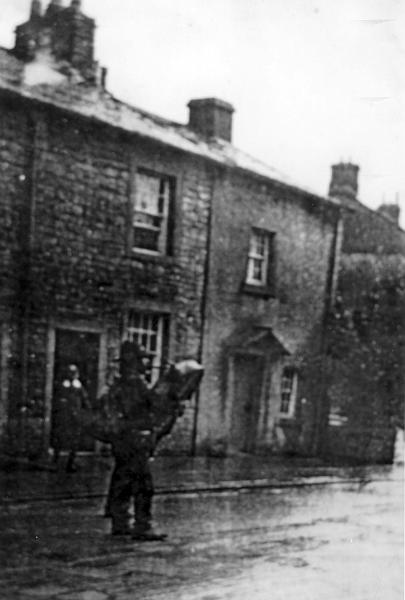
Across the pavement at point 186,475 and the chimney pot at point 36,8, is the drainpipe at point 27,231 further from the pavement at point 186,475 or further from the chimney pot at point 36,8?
the chimney pot at point 36,8

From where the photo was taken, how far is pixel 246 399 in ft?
47.1

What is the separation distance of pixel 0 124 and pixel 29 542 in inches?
252

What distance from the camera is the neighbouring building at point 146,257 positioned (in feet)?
37.6

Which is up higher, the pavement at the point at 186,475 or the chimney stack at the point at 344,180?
the chimney stack at the point at 344,180

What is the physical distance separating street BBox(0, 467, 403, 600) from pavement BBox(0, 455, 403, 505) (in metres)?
0.46

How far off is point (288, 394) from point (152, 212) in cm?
414

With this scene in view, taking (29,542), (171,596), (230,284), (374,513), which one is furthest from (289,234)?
(171,596)

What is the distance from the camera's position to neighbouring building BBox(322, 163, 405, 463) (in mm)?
15258

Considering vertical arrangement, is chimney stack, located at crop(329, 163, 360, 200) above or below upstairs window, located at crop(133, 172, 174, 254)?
above

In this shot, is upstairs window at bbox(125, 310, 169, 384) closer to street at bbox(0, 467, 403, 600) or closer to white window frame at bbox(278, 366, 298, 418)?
white window frame at bbox(278, 366, 298, 418)

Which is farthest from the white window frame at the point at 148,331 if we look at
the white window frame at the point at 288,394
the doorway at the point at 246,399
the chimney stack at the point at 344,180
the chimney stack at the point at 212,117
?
the chimney stack at the point at 344,180

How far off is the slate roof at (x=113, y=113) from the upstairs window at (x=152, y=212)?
0.65 m

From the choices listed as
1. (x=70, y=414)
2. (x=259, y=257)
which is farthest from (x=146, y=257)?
(x=70, y=414)

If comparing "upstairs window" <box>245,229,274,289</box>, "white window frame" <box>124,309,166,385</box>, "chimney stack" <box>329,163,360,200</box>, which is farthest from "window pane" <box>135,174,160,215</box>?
"chimney stack" <box>329,163,360,200</box>
